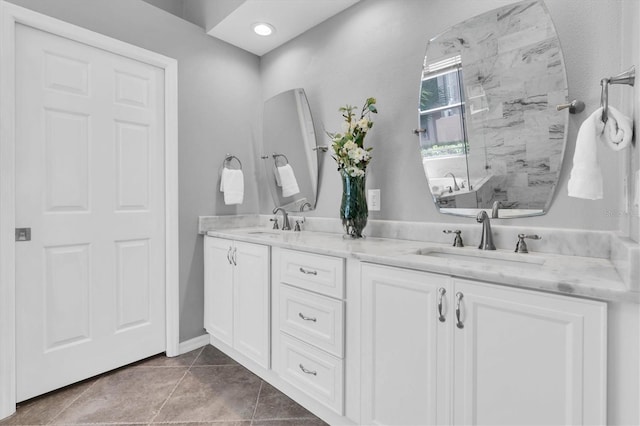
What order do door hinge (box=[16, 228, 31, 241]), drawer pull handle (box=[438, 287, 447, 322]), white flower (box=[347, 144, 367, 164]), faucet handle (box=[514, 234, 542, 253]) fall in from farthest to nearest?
white flower (box=[347, 144, 367, 164]) < door hinge (box=[16, 228, 31, 241]) < faucet handle (box=[514, 234, 542, 253]) < drawer pull handle (box=[438, 287, 447, 322])

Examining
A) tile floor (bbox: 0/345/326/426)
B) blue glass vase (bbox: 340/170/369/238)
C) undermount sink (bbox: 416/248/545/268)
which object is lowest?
tile floor (bbox: 0/345/326/426)

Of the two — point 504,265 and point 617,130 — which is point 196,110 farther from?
point 617,130

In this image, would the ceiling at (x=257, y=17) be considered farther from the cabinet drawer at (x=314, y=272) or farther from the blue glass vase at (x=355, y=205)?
the cabinet drawer at (x=314, y=272)

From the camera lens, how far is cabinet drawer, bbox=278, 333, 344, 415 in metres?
1.45

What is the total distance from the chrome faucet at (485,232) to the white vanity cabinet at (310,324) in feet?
2.15

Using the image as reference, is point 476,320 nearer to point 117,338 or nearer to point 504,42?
point 504,42

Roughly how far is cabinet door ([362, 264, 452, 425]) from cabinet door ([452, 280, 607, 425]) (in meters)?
0.07

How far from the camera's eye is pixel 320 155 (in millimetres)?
2311

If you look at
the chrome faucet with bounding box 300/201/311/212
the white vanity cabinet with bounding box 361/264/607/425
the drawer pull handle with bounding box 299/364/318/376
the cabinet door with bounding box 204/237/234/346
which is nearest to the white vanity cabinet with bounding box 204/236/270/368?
the cabinet door with bounding box 204/237/234/346

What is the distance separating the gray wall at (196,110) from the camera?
211cm

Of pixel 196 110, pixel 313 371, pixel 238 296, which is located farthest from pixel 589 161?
pixel 196 110

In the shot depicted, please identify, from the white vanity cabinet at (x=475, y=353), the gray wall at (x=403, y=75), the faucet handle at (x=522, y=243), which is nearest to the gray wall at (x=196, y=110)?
the gray wall at (x=403, y=75)

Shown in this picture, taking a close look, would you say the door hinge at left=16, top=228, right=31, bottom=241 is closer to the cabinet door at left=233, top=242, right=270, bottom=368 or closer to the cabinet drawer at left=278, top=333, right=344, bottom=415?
the cabinet door at left=233, top=242, right=270, bottom=368

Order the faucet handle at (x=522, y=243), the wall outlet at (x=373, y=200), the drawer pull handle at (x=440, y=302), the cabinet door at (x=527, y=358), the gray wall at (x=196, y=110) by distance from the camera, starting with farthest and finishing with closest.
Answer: the gray wall at (x=196, y=110) < the wall outlet at (x=373, y=200) < the faucet handle at (x=522, y=243) < the drawer pull handle at (x=440, y=302) < the cabinet door at (x=527, y=358)
